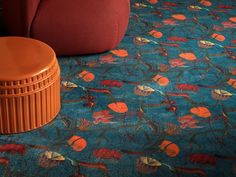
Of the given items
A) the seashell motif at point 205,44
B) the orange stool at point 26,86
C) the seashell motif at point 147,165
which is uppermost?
the orange stool at point 26,86

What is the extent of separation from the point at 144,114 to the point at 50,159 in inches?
24.7

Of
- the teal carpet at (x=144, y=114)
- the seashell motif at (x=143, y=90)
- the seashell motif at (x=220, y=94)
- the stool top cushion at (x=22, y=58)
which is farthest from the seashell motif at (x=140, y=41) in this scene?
the stool top cushion at (x=22, y=58)

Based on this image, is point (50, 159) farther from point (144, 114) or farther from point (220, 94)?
point (220, 94)

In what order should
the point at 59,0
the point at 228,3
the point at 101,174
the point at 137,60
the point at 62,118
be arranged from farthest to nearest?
the point at 228,3 → the point at 137,60 → the point at 59,0 → the point at 62,118 → the point at 101,174

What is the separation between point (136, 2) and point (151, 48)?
2.79 feet

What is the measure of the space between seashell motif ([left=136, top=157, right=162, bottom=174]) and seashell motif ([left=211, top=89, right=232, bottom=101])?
29.1 inches

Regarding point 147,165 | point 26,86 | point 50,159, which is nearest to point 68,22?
point 26,86

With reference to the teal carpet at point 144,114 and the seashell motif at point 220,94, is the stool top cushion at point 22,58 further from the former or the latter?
the seashell motif at point 220,94

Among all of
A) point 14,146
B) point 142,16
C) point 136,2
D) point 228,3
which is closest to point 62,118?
point 14,146

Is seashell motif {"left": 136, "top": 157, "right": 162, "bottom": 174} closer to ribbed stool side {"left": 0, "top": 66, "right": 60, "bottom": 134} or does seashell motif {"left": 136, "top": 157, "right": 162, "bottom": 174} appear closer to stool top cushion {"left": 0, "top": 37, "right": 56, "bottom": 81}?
ribbed stool side {"left": 0, "top": 66, "right": 60, "bottom": 134}

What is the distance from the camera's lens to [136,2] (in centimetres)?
401

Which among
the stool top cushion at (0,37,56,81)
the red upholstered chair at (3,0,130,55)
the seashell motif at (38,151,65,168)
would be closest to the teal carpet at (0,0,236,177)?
the seashell motif at (38,151,65,168)

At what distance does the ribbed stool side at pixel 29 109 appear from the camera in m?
2.27

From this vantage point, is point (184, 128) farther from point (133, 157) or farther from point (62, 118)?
point (62, 118)
